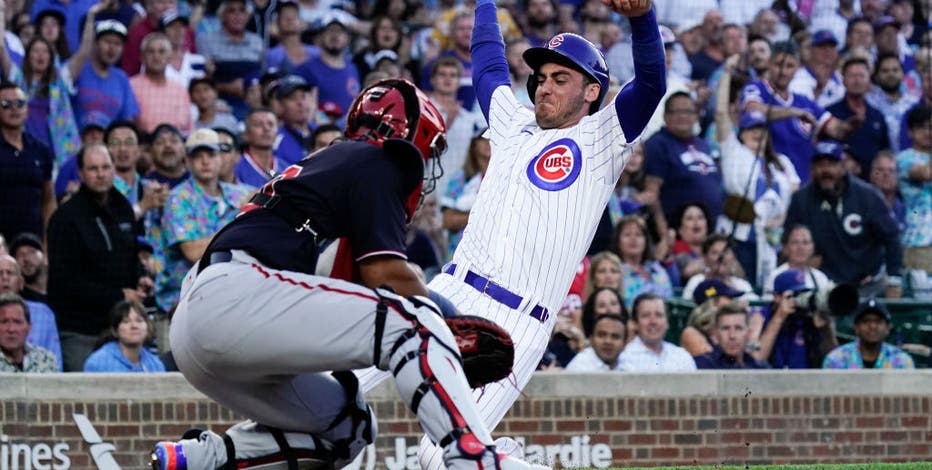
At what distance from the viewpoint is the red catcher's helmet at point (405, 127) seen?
491 centimetres

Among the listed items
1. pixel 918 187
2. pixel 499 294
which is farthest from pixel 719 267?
pixel 499 294

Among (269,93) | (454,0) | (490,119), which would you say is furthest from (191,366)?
(454,0)

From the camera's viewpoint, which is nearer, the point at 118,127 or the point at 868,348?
the point at 868,348

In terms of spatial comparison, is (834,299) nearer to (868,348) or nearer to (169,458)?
(868,348)

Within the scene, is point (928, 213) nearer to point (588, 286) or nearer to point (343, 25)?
point (588, 286)

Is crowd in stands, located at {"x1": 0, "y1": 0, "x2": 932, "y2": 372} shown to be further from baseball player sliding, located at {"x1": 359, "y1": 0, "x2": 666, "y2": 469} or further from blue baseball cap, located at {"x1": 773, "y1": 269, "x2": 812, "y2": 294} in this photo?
baseball player sliding, located at {"x1": 359, "y1": 0, "x2": 666, "y2": 469}

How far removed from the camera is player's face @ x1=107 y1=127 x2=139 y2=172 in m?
10.2

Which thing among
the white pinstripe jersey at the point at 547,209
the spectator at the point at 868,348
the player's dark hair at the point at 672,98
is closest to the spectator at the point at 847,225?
the player's dark hair at the point at 672,98

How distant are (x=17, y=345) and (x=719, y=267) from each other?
15.2 ft

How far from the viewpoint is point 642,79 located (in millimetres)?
5922

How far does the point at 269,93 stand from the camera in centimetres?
1182

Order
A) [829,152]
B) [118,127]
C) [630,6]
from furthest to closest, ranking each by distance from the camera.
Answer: [829,152] → [118,127] → [630,6]

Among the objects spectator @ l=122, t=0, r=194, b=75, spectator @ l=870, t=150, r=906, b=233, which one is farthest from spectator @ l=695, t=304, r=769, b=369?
spectator @ l=122, t=0, r=194, b=75

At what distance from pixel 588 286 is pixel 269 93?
10.2ft
